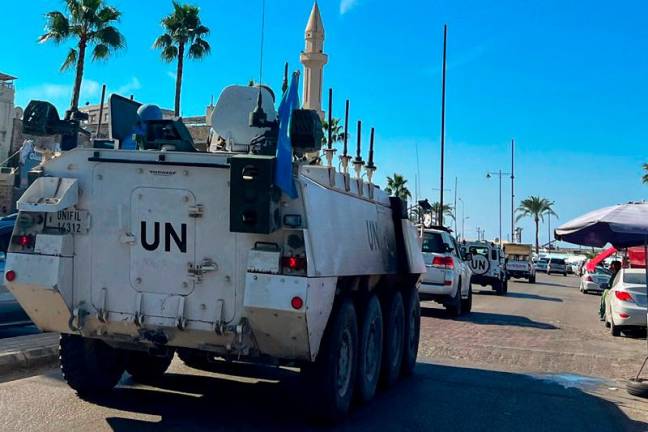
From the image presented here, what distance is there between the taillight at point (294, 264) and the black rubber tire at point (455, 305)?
12.6 metres

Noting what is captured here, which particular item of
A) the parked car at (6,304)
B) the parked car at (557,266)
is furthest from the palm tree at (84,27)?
the parked car at (557,266)

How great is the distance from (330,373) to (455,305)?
12230 mm

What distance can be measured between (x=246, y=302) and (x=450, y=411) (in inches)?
115

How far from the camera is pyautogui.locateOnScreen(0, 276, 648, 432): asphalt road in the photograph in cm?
612

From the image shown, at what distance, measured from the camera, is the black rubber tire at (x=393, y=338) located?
813 centimetres

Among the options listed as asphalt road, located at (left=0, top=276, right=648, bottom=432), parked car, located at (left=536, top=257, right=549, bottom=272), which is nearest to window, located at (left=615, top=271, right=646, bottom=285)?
asphalt road, located at (left=0, top=276, right=648, bottom=432)

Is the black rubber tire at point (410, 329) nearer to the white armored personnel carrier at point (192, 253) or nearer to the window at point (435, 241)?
the white armored personnel carrier at point (192, 253)

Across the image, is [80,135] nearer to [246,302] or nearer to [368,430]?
[246,302]

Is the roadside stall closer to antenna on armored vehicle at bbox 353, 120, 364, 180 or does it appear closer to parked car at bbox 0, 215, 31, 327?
antenna on armored vehicle at bbox 353, 120, 364, 180

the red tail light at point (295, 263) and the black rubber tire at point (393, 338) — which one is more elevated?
the red tail light at point (295, 263)

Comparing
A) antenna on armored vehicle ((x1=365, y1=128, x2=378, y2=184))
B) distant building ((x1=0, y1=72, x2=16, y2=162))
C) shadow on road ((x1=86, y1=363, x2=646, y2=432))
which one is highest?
distant building ((x1=0, y1=72, x2=16, y2=162))

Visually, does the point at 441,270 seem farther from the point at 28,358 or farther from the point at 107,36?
the point at 107,36

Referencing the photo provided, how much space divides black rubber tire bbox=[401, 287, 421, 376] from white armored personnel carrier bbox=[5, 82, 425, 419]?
2.87m

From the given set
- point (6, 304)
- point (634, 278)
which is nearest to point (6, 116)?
point (6, 304)
